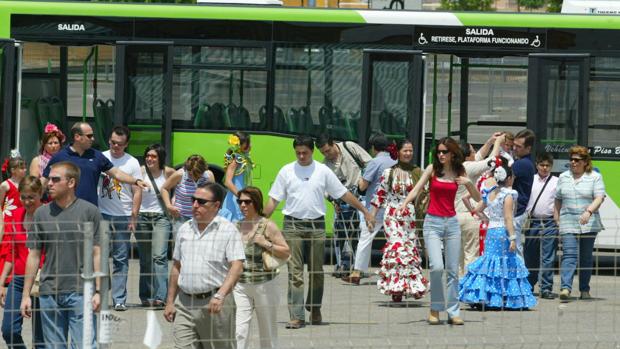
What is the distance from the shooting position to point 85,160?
13570 mm

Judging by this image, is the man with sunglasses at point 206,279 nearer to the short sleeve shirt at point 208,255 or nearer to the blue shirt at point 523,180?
the short sleeve shirt at point 208,255

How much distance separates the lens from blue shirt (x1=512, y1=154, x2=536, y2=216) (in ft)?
50.6

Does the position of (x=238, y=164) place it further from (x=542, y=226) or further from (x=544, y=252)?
(x=544, y=252)

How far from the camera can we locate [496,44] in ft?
62.2

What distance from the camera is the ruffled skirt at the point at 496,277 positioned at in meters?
13.8

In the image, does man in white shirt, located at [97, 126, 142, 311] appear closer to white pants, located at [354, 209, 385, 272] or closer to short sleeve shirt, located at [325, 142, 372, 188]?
white pants, located at [354, 209, 385, 272]

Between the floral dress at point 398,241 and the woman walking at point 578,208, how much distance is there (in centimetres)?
139

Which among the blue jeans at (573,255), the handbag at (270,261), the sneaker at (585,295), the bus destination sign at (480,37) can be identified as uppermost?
the bus destination sign at (480,37)

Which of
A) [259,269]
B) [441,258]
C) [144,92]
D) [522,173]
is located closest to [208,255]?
[259,269]

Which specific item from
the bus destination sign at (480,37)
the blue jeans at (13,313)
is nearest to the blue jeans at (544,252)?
the bus destination sign at (480,37)

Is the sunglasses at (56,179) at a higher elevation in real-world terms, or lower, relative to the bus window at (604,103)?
lower

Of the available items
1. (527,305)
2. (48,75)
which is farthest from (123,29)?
(527,305)

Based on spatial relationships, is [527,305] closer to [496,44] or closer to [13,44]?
[496,44]

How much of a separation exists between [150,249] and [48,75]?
20.2 ft
